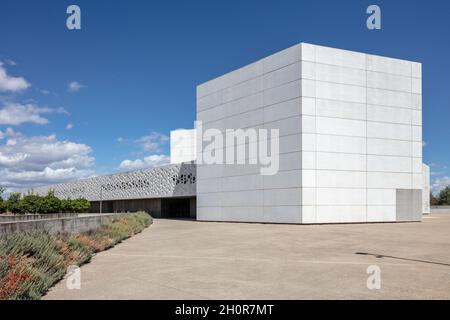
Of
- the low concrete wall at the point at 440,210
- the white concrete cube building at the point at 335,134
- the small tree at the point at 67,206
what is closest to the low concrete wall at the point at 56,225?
the white concrete cube building at the point at 335,134

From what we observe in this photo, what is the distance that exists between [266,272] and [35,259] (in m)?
5.62

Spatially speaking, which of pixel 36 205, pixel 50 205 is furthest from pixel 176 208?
pixel 36 205

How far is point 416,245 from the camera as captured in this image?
17.6 meters

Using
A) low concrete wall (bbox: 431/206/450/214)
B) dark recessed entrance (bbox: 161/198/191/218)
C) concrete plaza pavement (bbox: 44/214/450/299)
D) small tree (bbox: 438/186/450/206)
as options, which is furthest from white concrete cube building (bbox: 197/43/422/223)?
small tree (bbox: 438/186/450/206)

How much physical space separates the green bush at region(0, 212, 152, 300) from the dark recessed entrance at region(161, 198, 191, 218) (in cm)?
4560

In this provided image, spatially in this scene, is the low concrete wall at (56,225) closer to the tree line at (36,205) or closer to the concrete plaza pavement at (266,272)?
the concrete plaza pavement at (266,272)

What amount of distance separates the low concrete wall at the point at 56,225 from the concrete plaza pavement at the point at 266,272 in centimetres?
180

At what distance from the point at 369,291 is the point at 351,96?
26.9 m

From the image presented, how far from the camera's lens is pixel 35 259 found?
33.6 feet

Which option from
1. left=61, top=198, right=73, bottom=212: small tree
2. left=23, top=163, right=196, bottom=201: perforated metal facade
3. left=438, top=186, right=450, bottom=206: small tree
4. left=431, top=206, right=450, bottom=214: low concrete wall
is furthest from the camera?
left=438, top=186, right=450, bottom=206: small tree

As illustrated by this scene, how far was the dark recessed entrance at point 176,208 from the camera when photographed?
61.4 metres

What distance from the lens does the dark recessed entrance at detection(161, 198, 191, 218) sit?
61438mm

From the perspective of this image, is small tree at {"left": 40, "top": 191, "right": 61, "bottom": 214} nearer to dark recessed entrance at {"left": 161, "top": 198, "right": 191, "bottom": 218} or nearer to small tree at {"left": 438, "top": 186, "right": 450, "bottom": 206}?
dark recessed entrance at {"left": 161, "top": 198, "right": 191, "bottom": 218}
